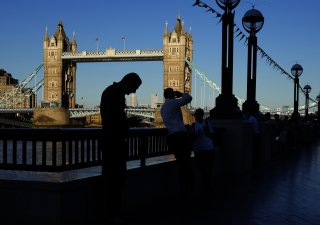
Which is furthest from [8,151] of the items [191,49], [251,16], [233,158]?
[191,49]

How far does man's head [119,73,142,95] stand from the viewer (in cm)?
450

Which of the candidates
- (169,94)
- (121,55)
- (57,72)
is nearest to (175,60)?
(121,55)

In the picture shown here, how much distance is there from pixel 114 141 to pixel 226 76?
502 cm

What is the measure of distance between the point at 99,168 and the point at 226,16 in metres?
4.87

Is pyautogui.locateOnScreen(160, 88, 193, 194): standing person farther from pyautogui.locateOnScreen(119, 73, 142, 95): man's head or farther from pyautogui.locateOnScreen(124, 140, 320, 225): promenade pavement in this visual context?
pyautogui.locateOnScreen(119, 73, 142, 95): man's head

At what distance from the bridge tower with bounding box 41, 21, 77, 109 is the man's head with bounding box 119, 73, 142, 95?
9518 centimetres

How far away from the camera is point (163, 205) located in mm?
5574

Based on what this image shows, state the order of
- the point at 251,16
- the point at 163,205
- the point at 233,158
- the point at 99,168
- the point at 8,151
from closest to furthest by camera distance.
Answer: the point at 8,151 < the point at 99,168 < the point at 163,205 < the point at 233,158 < the point at 251,16

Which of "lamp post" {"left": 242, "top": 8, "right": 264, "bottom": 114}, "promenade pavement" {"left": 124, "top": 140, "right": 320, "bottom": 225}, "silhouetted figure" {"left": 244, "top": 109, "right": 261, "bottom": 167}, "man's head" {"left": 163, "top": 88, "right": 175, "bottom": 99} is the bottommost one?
"promenade pavement" {"left": 124, "top": 140, "right": 320, "bottom": 225}

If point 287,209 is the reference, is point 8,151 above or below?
above

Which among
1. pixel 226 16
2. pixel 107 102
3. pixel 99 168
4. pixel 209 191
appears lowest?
pixel 209 191

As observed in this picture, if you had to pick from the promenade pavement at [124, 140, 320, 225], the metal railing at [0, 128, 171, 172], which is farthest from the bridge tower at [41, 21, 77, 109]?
the metal railing at [0, 128, 171, 172]

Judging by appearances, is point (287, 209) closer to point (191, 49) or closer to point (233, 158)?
point (233, 158)

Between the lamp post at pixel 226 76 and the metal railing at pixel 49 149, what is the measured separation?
4.38 m
